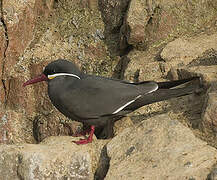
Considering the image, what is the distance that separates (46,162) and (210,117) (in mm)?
1783

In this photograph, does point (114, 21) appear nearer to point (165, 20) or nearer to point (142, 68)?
point (165, 20)

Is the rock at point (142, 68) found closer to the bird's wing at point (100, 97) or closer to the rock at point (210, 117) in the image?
the bird's wing at point (100, 97)

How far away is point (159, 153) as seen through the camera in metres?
4.11

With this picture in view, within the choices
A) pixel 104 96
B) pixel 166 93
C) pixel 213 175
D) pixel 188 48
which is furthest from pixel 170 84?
pixel 213 175

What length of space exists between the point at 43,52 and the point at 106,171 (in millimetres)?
3644

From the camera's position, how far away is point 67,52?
25.0 feet

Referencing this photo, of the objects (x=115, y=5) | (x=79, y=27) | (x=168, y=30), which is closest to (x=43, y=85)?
(x=79, y=27)

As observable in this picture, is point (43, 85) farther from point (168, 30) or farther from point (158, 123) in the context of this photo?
point (158, 123)

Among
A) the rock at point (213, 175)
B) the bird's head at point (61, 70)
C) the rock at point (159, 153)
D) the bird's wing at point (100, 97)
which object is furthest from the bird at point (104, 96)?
the rock at point (213, 175)

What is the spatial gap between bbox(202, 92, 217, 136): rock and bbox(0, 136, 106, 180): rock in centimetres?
123

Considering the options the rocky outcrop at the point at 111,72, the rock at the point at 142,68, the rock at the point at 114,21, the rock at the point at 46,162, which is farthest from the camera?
the rock at the point at 114,21

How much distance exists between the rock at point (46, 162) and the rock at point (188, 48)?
2271 millimetres

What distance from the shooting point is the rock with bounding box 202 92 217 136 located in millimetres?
4344

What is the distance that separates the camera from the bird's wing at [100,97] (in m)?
5.01
